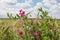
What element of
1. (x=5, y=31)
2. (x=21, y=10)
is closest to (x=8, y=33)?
(x=5, y=31)

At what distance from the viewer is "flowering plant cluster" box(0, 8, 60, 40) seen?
3439mm

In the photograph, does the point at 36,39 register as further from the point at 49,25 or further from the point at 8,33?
the point at 8,33

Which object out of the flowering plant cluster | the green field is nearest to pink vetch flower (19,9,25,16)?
the flowering plant cluster

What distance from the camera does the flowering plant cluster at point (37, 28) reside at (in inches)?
135

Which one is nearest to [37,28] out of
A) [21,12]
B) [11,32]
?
[21,12]

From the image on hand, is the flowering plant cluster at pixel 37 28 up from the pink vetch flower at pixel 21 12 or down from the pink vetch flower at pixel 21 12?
down

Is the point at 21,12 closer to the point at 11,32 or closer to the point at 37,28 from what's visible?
the point at 37,28

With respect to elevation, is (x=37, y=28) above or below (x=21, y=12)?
below

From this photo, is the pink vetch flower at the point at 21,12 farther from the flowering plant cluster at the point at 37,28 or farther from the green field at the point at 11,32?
the green field at the point at 11,32

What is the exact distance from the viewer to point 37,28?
356 cm

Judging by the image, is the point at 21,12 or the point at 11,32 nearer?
the point at 21,12

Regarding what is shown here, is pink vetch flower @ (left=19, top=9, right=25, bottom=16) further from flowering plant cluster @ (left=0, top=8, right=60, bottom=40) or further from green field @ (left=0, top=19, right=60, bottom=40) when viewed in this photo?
green field @ (left=0, top=19, right=60, bottom=40)

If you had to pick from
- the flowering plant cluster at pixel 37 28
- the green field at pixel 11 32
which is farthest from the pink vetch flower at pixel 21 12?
the green field at pixel 11 32

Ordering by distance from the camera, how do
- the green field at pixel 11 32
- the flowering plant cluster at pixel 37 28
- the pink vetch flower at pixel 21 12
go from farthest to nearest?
1. the green field at pixel 11 32
2. the pink vetch flower at pixel 21 12
3. the flowering plant cluster at pixel 37 28
